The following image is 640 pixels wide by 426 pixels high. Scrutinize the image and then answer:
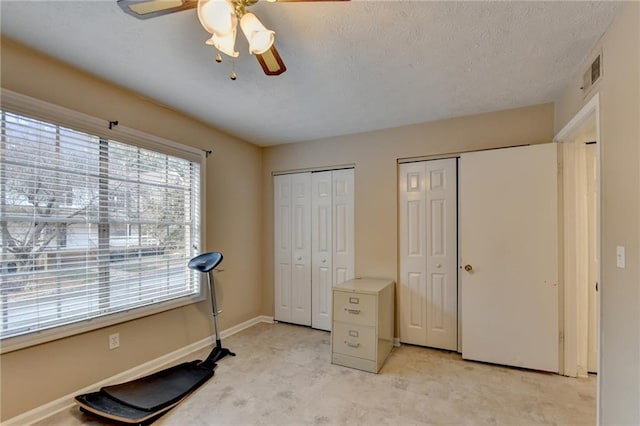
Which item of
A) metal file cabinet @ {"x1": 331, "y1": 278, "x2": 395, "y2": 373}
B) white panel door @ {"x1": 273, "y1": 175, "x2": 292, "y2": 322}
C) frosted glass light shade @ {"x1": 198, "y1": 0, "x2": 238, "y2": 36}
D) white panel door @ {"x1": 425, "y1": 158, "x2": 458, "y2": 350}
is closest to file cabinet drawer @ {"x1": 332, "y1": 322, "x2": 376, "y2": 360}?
metal file cabinet @ {"x1": 331, "y1": 278, "x2": 395, "y2": 373}

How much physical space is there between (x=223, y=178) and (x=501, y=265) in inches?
121

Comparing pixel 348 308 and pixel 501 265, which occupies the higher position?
pixel 501 265

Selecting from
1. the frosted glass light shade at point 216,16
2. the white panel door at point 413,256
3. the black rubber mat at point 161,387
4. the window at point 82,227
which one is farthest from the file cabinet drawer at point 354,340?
the frosted glass light shade at point 216,16

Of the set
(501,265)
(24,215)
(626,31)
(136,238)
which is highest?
(626,31)

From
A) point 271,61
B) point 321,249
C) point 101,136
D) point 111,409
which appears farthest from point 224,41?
point 321,249

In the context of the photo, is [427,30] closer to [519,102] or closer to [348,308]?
[519,102]

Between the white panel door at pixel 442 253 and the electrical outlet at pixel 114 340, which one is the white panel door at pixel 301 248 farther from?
the electrical outlet at pixel 114 340

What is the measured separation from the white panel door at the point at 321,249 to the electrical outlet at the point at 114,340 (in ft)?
6.89

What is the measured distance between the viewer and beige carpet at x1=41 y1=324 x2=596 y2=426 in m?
1.99

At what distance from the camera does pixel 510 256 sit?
8.86 ft

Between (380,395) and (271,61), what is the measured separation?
2.45 meters

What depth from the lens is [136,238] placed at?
2566mm

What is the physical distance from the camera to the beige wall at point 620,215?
4.64ft

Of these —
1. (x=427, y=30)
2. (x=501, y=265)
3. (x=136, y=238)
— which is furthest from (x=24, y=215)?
(x=501, y=265)
